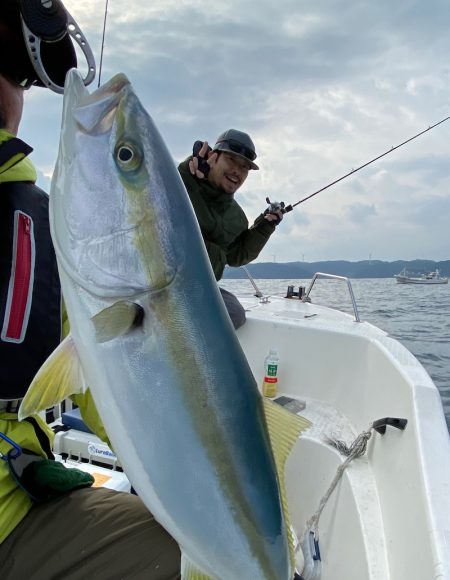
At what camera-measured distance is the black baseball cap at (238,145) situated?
421 centimetres

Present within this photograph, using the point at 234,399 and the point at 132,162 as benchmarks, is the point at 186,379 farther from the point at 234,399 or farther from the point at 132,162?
the point at 132,162

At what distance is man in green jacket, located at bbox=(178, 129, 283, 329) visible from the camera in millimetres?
4254

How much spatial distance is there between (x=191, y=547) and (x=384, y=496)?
158 cm

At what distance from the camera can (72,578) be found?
5.21 ft

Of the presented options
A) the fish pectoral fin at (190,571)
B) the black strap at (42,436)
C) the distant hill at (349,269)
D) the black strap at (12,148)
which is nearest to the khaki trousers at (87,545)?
the black strap at (42,436)

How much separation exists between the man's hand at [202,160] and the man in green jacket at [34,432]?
256cm

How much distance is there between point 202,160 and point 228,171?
27cm

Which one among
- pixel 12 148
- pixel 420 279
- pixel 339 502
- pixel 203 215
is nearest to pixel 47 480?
pixel 12 148

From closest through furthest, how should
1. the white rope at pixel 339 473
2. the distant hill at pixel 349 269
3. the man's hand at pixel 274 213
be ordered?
the white rope at pixel 339 473, the man's hand at pixel 274 213, the distant hill at pixel 349 269

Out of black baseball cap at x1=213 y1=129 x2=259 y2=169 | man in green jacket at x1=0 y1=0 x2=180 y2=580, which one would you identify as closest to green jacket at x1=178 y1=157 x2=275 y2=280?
black baseball cap at x1=213 y1=129 x2=259 y2=169

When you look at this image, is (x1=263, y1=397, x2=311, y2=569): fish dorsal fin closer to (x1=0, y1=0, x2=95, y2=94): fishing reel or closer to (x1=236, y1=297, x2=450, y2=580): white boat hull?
(x1=236, y1=297, x2=450, y2=580): white boat hull

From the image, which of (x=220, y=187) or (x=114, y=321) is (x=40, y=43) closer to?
(x=114, y=321)

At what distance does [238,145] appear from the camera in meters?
4.21

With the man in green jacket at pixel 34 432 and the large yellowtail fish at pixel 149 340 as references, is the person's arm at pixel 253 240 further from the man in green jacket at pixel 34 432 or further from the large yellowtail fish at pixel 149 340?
the large yellowtail fish at pixel 149 340
